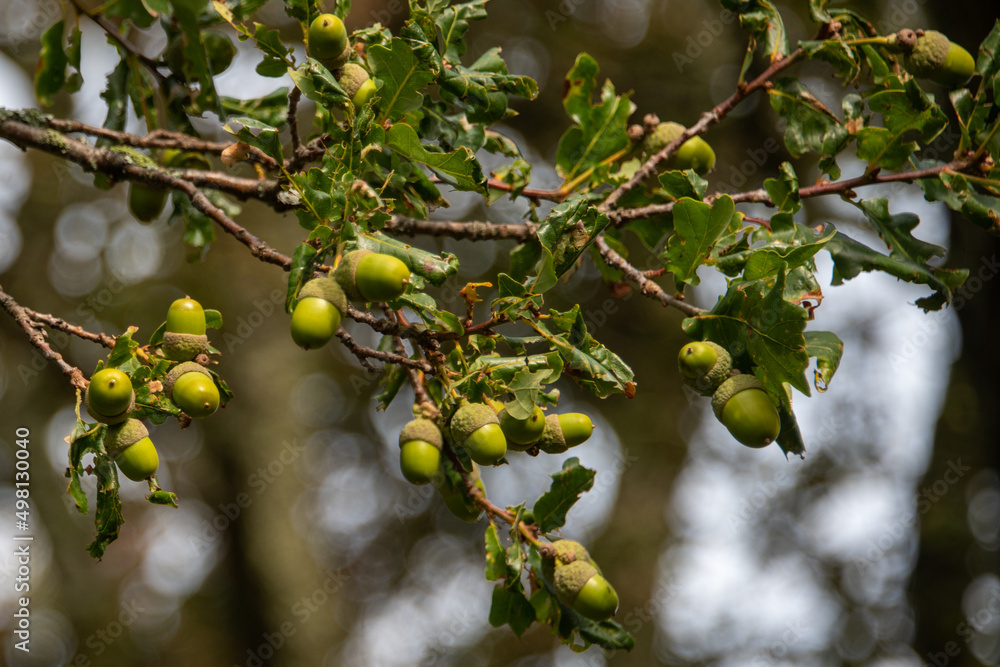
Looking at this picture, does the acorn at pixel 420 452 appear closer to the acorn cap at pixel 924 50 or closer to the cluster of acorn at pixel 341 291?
the cluster of acorn at pixel 341 291

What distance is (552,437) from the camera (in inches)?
64.3

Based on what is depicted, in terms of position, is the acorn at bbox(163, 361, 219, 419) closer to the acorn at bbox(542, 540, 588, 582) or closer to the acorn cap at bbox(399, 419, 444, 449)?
the acorn cap at bbox(399, 419, 444, 449)

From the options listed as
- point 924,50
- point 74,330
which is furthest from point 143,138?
point 924,50

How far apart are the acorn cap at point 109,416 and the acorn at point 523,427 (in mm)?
824

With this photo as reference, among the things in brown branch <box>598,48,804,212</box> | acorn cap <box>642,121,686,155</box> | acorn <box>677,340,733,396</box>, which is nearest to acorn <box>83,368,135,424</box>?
acorn <box>677,340,733,396</box>

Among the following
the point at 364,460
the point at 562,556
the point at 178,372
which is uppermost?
the point at 178,372

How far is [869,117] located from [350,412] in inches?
221

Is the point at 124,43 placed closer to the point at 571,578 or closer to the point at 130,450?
the point at 130,450

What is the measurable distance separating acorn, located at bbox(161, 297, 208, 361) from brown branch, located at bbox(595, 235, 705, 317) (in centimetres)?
112

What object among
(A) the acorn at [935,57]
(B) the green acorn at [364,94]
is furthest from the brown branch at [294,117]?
(A) the acorn at [935,57]

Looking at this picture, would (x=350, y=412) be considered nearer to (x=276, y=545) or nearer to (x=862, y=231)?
(x=276, y=545)

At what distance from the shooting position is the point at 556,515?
177 centimetres

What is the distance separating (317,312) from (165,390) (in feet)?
1.78

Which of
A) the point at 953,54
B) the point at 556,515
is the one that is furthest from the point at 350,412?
the point at 953,54
